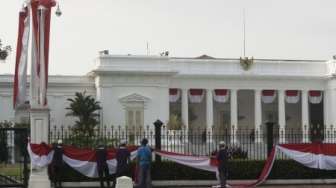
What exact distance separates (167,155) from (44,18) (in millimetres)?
6016

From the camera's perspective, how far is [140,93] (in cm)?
5712

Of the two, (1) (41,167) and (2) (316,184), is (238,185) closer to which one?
(2) (316,184)

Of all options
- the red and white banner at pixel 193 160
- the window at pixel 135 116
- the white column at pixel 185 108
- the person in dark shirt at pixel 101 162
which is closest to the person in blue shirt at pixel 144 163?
the person in dark shirt at pixel 101 162

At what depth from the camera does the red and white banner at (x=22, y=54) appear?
79.9 feet

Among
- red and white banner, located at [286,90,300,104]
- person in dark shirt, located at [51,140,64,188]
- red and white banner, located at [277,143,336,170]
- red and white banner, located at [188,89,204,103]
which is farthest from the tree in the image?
person in dark shirt, located at [51,140,64,188]

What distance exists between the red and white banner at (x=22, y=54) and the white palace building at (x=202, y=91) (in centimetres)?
3011

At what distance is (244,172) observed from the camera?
88.8 ft

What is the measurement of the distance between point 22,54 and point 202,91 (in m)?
36.7

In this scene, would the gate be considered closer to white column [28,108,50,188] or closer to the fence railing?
white column [28,108,50,188]

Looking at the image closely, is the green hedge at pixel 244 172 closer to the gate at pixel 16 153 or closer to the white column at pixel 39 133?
the white column at pixel 39 133

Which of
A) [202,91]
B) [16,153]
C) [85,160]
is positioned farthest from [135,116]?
[85,160]

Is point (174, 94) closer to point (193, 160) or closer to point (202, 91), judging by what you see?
point (202, 91)

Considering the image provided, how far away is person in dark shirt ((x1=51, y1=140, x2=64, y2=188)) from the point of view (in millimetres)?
24281

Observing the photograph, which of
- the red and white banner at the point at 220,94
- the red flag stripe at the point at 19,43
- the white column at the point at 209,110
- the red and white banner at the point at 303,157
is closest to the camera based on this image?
the red flag stripe at the point at 19,43
